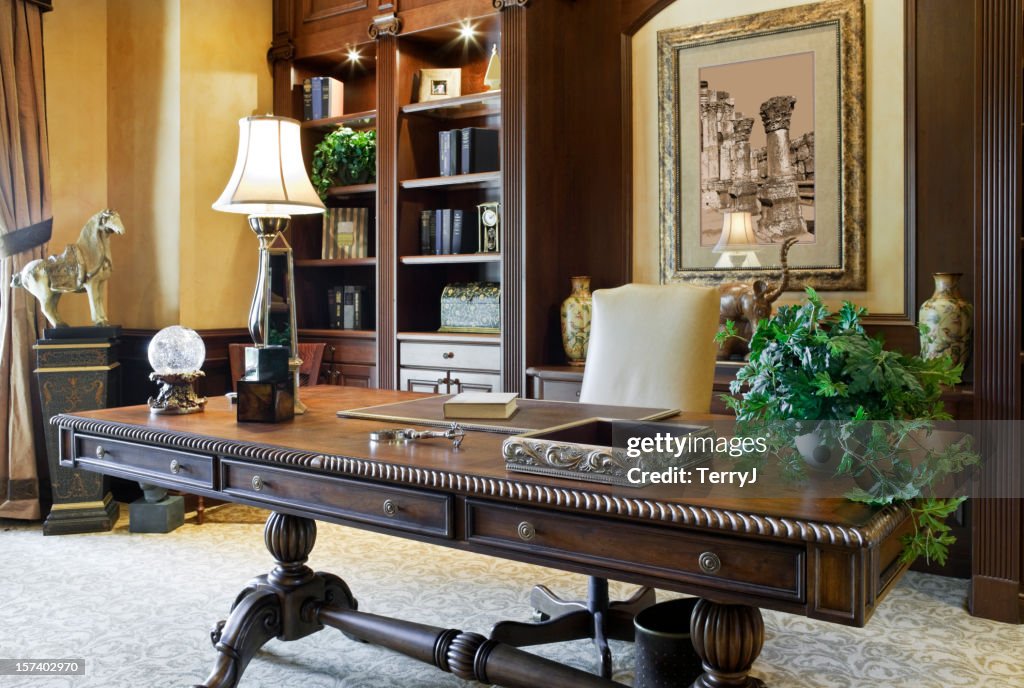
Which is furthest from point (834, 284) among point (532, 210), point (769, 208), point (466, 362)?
point (466, 362)

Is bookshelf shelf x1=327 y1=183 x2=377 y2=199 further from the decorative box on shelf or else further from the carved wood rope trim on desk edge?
the carved wood rope trim on desk edge

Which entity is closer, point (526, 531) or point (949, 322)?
point (526, 531)

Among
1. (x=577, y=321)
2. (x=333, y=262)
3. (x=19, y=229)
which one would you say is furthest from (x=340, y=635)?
(x=19, y=229)

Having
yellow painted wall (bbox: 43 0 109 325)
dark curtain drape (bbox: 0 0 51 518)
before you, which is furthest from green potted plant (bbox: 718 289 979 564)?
yellow painted wall (bbox: 43 0 109 325)

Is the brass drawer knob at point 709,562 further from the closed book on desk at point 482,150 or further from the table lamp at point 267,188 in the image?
the closed book on desk at point 482,150

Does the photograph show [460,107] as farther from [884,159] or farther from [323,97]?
[884,159]

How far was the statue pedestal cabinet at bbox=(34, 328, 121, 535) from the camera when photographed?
12.8 ft

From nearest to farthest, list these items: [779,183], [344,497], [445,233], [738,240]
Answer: [344,497] → [779,183] → [738,240] → [445,233]

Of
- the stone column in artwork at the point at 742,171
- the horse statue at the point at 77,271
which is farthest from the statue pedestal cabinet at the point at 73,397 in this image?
the stone column in artwork at the point at 742,171

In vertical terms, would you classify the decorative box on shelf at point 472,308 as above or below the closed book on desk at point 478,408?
above

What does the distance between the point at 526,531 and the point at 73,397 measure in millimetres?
3183

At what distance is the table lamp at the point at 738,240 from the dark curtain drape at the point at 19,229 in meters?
3.28

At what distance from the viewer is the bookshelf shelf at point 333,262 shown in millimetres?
4609

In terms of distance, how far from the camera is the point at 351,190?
15.2ft
